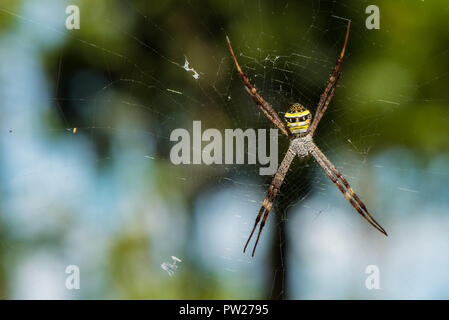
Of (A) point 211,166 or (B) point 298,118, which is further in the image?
(A) point 211,166

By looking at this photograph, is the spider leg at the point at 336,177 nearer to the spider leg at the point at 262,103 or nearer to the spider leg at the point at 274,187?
the spider leg at the point at 274,187

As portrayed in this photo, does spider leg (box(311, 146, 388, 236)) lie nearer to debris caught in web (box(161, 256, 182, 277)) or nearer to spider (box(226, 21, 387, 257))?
spider (box(226, 21, 387, 257))

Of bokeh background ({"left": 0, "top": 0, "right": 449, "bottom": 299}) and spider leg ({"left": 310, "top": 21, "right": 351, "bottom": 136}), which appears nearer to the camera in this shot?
spider leg ({"left": 310, "top": 21, "right": 351, "bottom": 136})

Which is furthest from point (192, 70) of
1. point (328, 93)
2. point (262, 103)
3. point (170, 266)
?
point (170, 266)

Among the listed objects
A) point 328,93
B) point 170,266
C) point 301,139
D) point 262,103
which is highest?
point 328,93

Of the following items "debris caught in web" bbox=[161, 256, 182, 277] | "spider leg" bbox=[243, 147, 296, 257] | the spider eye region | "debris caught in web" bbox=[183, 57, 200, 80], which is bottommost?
"debris caught in web" bbox=[161, 256, 182, 277]

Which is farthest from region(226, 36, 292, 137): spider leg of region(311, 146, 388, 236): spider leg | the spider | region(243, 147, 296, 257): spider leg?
region(311, 146, 388, 236): spider leg

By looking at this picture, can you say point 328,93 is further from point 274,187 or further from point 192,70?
point 192,70

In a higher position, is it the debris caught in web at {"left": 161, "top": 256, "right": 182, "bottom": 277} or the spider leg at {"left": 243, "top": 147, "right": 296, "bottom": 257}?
the spider leg at {"left": 243, "top": 147, "right": 296, "bottom": 257}
